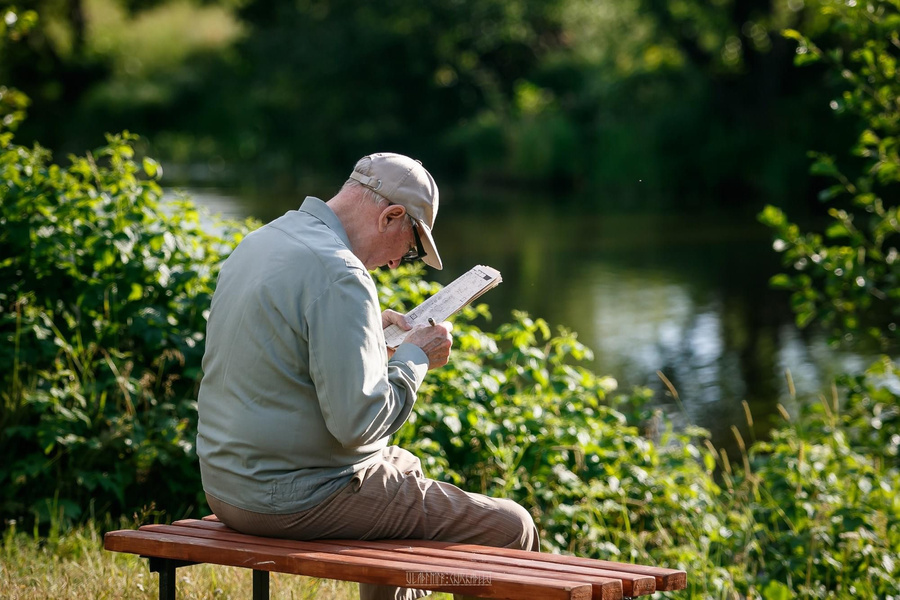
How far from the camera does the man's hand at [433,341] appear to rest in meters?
2.79

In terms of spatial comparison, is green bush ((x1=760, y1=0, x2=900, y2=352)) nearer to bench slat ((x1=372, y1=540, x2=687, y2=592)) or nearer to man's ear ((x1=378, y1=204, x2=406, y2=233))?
man's ear ((x1=378, y1=204, x2=406, y2=233))

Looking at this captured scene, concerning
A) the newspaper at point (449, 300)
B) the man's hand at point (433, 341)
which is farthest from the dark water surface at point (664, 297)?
the man's hand at point (433, 341)

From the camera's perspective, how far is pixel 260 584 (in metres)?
2.87

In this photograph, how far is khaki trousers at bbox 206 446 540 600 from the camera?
265 cm

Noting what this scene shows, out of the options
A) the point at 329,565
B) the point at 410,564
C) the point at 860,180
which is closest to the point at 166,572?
the point at 329,565

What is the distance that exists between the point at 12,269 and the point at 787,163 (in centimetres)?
1860

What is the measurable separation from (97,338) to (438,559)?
245 cm

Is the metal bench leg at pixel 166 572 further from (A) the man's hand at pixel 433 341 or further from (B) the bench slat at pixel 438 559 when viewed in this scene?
(A) the man's hand at pixel 433 341

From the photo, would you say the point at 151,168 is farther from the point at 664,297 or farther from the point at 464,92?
the point at 464,92

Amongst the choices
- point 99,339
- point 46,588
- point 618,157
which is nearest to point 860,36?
point 99,339

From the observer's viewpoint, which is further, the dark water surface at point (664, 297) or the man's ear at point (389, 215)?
the dark water surface at point (664, 297)

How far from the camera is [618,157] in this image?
78.1 feet

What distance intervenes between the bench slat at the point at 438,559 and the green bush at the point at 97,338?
60.0 inches

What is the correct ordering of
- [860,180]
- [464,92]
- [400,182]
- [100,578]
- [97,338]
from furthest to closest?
[464,92] → [860,180] → [97,338] → [100,578] → [400,182]
